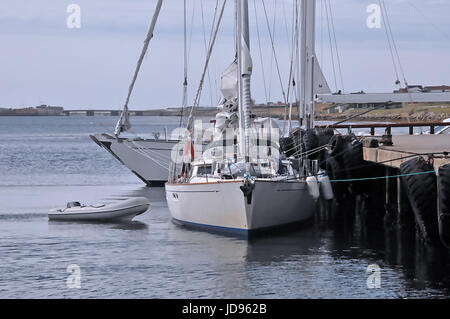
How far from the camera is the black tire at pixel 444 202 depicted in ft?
67.2

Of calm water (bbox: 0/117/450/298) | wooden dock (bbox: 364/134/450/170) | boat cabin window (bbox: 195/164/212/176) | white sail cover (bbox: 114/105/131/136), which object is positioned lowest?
calm water (bbox: 0/117/450/298)

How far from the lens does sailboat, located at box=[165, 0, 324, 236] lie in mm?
26031

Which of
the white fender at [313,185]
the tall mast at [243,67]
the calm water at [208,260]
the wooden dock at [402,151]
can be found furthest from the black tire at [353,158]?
the tall mast at [243,67]

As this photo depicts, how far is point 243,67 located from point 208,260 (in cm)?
618

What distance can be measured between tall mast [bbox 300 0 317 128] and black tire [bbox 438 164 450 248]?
17833mm

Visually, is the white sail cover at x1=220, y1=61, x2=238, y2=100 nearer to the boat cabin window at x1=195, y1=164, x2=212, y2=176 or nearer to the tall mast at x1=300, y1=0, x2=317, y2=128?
the boat cabin window at x1=195, y1=164, x2=212, y2=176

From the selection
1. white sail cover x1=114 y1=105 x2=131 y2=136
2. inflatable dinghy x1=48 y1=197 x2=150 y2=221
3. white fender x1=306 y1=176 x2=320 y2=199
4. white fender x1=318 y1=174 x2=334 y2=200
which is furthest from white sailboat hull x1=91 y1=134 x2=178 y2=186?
white fender x1=306 y1=176 x2=320 y2=199

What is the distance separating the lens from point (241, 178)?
85.8ft

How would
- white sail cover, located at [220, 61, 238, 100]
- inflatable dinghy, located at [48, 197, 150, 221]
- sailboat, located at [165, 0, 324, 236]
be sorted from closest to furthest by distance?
sailboat, located at [165, 0, 324, 236] → white sail cover, located at [220, 61, 238, 100] → inflatable dinghy, located at [48, 197, 150, 221]

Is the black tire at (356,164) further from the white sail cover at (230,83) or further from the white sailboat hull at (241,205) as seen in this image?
the white sail cover at (230,83)

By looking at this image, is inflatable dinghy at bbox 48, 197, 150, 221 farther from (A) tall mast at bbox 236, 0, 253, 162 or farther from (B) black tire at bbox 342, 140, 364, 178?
(B) black tire at bbox 342, 140, 364, 178

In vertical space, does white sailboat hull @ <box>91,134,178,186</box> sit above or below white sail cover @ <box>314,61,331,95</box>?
below

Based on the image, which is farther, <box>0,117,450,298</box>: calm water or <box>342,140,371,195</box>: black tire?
<box>342,140,371,195</box>: black tire

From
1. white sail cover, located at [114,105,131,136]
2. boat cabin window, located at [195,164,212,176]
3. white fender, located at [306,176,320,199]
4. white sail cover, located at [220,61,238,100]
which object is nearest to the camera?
white fender, located at [306,176,320,199]
